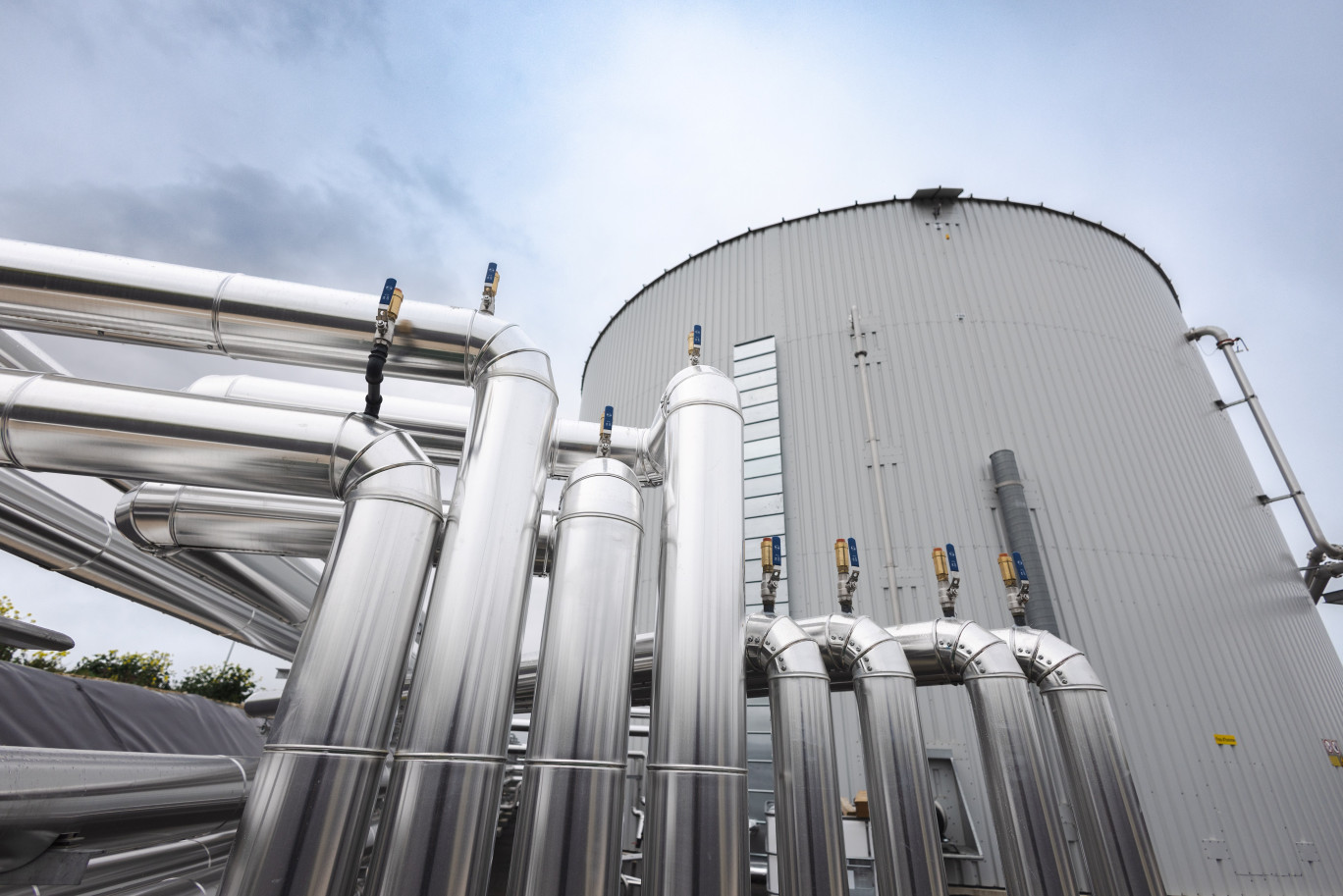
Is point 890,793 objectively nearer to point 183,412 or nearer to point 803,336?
point 183,412

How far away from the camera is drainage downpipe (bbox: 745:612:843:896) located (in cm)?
262

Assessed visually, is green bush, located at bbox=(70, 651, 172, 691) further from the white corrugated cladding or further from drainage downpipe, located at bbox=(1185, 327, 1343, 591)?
drainage downpipe, located at bbox=(1185, 327, 1343, 591)

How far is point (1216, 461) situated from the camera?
309 inches

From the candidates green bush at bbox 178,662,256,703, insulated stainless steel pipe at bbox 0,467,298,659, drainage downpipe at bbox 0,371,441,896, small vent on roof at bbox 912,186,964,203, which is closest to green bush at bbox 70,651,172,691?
green bush at bbox 178,662,256,703

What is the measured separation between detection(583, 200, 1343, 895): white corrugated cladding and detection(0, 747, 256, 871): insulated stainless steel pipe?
15.9 ft

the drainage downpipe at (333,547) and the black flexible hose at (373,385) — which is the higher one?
the black flexible hose at (373,385)

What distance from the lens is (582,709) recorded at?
232 cm

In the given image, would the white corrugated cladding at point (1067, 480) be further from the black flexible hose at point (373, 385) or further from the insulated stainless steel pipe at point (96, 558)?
the black flexible hose at point (373, 385)

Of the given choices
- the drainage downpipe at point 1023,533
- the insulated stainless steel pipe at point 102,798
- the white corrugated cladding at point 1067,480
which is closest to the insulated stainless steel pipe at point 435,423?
the insulated stainless steel pipe at point 102,798

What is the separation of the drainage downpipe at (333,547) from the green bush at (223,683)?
11548 mm

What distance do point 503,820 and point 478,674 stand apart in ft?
24.8

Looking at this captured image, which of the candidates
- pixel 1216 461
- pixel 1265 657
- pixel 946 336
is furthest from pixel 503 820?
pixel 1216 461

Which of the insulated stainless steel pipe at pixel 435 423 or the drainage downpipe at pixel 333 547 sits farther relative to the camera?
the insulated stainless steel pipe at pixel 435 423

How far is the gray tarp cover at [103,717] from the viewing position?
100.0 inches
